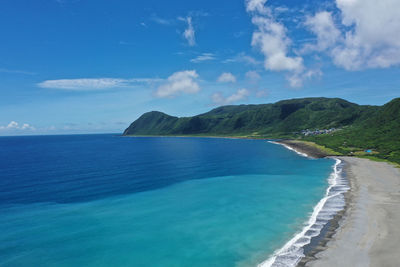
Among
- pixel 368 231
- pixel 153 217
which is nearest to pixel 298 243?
pixel 368 231

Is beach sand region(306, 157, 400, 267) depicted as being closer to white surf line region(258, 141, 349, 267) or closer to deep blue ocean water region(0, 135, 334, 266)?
white surf line region(258, 141, 349, 267)

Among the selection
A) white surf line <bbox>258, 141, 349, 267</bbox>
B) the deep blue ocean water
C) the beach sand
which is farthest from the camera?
the deep blue ocean water

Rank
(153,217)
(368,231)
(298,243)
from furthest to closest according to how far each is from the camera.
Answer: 1. (153,217)
2. (368,231)
3. (298,243)

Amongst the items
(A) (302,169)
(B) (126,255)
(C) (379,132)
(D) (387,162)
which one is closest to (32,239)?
(B) (126,255)

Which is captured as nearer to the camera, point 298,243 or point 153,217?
point 298,243

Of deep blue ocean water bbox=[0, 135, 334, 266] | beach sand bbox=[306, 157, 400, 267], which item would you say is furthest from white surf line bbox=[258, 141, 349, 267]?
beach sand bbox=[306, 157, 400, 267]

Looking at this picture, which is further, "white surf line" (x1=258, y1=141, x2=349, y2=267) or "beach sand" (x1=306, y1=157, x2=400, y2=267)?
"white surf line" (x1=258, y1=141, x2=349, y2=267)

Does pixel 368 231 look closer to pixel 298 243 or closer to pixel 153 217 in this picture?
pixel 298 243

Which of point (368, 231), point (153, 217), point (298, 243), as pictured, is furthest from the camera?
point (153, 217)

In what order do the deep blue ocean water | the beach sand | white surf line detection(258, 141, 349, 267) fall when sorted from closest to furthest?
the beach sand < white surf line detection(258, 141, 349, 267) < the deep blue ocean water
